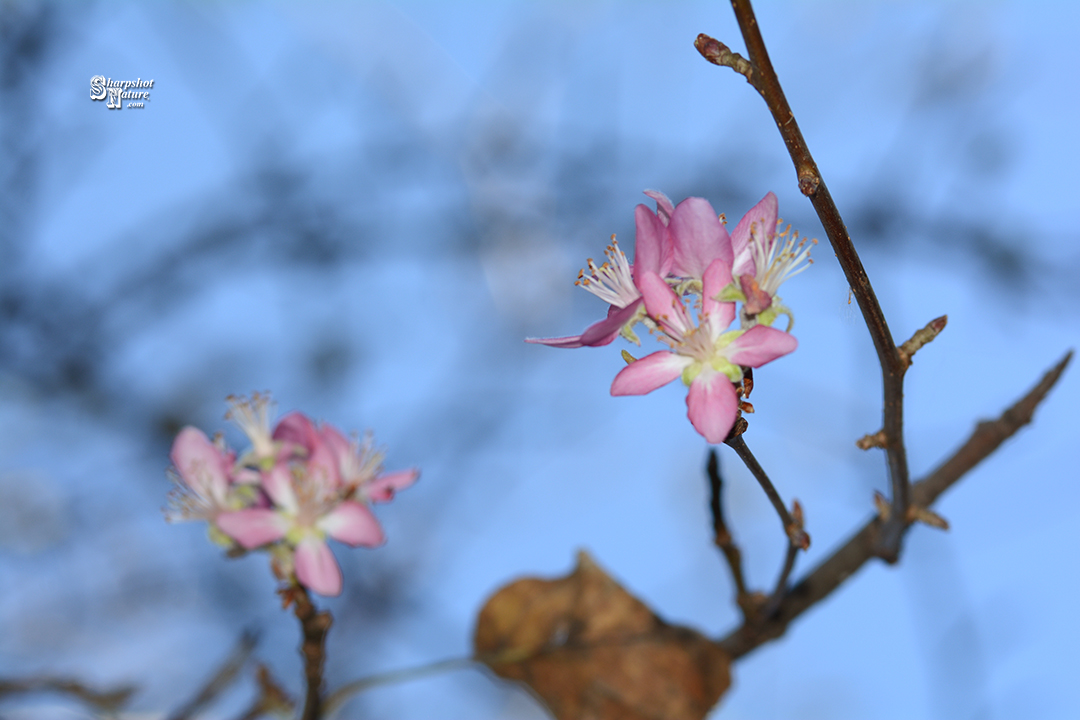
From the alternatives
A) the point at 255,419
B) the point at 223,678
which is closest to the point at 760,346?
the point at 255,419

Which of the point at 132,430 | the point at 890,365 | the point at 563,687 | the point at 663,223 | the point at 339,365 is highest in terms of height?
the point at 339,365

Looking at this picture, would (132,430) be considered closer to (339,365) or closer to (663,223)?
(339,365)

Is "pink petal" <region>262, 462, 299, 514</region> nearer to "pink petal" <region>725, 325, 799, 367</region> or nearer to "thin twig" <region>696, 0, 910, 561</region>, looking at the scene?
"pink petal" <region>725, 325, 799, 367</region>

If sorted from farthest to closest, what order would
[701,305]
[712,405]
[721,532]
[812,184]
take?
1. [721,532]
2. [701,305]
3. [712,405]
4. [812,184]

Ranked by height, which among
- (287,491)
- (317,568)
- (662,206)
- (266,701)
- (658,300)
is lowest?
(266,701)

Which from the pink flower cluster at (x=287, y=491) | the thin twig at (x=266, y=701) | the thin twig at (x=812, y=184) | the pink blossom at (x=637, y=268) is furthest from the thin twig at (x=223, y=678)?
the thin twig at (x=812, y=184)

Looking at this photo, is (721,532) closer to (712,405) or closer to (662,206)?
(712,405)

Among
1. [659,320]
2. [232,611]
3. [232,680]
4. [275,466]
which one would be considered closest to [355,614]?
[232,611]
